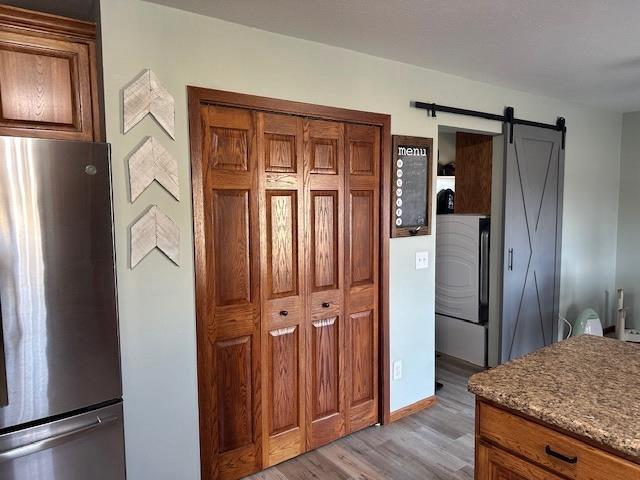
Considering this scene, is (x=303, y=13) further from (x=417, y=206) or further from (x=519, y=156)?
(x=519, y=156)

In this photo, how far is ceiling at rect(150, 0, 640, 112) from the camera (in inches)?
80.2

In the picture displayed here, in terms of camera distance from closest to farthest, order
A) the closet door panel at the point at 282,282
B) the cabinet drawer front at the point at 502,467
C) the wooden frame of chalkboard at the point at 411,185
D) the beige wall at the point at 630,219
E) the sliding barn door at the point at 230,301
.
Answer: the cabinet drawer front at the point at 502,467, the sliding barn door at the point at 230,301, the closet door panel at the point at 282,282, the wooden frame of chalkboard at the point at 411,185, the beige wall at the point at 630,219

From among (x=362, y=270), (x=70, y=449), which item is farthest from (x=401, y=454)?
(x=70, y=449)

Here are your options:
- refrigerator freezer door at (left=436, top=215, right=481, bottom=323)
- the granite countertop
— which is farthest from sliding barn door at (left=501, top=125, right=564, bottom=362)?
the granite countertop

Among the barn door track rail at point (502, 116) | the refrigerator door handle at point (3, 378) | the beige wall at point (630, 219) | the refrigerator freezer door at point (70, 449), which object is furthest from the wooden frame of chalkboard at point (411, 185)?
the beige wall at point (630, 219)

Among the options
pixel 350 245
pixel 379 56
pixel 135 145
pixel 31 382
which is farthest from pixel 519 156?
pixel 31 382

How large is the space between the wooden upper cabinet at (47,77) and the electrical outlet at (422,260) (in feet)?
7.06

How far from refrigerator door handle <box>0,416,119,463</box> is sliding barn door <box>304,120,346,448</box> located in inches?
47.1

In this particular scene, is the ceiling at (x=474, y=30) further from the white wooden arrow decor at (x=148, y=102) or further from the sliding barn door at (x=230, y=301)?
the sliding barn door at (x=230, y=301)

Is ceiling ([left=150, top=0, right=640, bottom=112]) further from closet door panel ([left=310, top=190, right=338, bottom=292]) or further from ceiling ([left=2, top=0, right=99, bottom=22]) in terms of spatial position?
closet door panel ([left=310, top=190, right=338, bottom=292])

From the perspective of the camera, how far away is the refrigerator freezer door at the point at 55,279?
5.26 ft

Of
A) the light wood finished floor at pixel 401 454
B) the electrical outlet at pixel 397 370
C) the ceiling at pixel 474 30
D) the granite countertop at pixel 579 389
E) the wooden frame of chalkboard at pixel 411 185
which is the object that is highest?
the ceiling at pixel 474 30

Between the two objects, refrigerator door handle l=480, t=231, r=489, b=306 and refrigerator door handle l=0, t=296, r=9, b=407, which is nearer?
refrigerator door handle l=0, t=296, r=9, b=407

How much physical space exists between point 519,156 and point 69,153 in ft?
11.1
